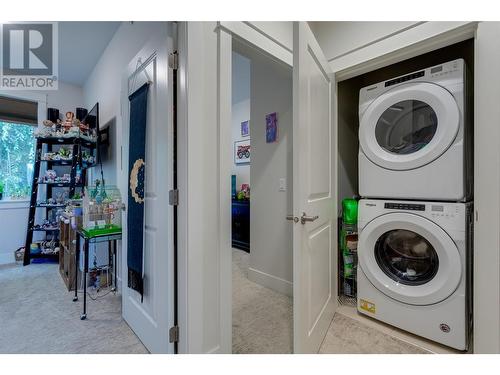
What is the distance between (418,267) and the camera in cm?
171

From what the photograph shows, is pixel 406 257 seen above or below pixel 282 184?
below

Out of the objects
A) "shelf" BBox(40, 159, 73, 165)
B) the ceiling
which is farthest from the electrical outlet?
"shelf" BBox(40, 159, 73, 165)

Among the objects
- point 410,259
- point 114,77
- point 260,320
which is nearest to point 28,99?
point 114,77

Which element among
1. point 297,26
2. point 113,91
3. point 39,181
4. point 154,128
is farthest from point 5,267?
point 297,26

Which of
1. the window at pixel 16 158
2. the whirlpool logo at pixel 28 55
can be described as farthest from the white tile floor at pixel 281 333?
the window at pixel 16 158

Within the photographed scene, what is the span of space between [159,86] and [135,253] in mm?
1085

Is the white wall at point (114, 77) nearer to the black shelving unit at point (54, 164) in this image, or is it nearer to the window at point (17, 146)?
the black shelving unit at point (54, 164)

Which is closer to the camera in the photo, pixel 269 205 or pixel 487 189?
pixel 487 189

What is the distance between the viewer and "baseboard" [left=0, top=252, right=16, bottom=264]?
3.19m

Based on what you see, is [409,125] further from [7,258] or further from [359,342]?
[7,258]

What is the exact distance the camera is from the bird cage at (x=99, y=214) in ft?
6.51

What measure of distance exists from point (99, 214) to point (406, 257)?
8.13ft

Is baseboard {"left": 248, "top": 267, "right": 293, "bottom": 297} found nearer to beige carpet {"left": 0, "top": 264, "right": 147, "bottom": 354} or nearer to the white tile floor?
the white tile floor

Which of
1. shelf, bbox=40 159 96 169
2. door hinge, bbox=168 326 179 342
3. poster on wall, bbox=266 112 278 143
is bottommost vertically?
door hinge, bbox=168 326 179 342
